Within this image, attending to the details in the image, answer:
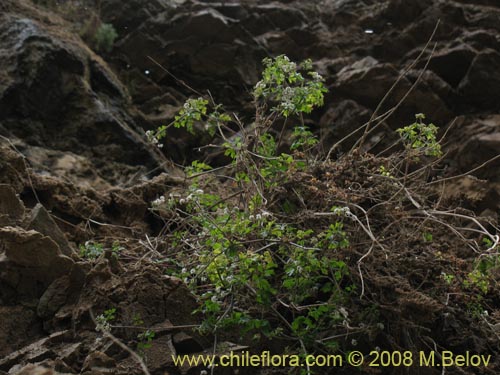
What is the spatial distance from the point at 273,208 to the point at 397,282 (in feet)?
3.63

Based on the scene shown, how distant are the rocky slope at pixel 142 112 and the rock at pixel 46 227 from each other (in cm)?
1

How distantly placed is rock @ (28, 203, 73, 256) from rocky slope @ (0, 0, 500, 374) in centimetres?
1

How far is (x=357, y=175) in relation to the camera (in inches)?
166

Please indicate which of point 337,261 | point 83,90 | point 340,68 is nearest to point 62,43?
point 83,90

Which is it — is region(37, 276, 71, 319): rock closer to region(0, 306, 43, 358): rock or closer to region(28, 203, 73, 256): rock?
region(0, 306, 43, 358): rock

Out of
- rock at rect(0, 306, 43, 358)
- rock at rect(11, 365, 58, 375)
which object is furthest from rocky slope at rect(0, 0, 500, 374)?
rock at rect(11, 365, 58, 375)

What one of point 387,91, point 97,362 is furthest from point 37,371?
point 387,91

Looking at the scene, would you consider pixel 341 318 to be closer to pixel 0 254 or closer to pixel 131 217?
pixel 0 254

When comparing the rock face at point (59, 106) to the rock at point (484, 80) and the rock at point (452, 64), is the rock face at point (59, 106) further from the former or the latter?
the rock at point (484, 80)

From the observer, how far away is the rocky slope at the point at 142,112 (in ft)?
12.0

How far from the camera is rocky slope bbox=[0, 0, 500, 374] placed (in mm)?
3648

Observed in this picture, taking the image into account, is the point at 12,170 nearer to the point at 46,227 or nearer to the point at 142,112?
the point at 46,227

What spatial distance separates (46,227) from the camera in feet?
13.5

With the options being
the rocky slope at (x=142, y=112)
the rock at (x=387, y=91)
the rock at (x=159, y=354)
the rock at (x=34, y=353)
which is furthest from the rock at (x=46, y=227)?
the rock at (x=387, y=91)
